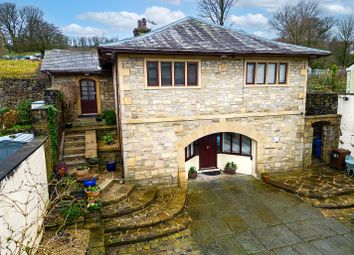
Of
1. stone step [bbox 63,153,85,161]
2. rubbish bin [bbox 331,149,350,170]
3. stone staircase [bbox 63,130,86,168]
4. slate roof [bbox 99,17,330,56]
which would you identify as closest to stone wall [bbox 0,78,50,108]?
stone staircase [bbox 63,130,86,168]

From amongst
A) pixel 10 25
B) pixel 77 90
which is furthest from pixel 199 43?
pixel 10 25

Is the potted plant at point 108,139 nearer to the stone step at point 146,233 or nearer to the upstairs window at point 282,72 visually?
the stone step at point 146,233

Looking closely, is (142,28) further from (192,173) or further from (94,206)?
(94,206)

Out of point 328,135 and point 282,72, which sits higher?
point 282,72

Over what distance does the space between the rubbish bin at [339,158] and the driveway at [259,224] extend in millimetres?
4153

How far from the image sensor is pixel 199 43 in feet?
30.6

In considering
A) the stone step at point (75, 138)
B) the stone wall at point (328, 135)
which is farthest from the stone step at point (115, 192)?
the stone wall at point (328, 135)

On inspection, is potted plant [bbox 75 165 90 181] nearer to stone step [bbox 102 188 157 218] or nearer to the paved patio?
stone step [bbox 102 188 157 218]

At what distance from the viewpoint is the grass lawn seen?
21.2 meters

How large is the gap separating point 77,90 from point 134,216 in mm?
10421

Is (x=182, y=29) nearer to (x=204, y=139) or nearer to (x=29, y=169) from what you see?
(x=204, y=139)

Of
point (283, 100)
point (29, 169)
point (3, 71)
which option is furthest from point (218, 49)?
point (3, 71)

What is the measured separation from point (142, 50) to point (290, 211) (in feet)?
24.5

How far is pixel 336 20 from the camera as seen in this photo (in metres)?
31.6
